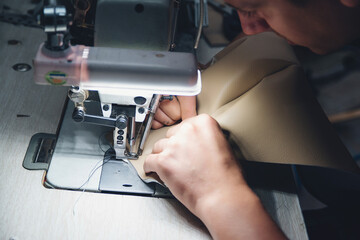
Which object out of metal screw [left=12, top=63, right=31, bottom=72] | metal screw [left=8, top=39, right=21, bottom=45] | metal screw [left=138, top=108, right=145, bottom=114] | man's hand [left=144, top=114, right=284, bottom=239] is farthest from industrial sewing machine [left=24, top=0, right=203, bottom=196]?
metal screw [left=8, top=39, right=21, bottom=45]

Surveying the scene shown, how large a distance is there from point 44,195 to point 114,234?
195mm

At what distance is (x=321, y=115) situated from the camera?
80cm

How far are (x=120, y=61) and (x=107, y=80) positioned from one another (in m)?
0.04

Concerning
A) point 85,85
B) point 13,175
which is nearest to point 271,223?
point 85,85

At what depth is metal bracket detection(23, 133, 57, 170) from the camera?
0.86 m

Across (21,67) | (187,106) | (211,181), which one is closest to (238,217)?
(211,181)

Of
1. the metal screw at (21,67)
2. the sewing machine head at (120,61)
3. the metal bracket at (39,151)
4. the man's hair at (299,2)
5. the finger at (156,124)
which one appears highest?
the man's hair at (299,2)

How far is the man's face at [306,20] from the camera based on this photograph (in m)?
0.69

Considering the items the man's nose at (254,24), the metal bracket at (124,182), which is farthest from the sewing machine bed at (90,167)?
the man's nose at (254,24)

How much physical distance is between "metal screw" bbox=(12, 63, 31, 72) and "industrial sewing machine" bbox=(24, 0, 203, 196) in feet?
0.76

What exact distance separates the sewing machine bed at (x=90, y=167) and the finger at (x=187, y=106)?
0.20 meters

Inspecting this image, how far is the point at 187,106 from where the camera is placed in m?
0.92

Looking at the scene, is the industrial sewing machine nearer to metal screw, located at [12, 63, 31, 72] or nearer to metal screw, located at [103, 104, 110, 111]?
metal screw, located at [103, 104, 110, 111]

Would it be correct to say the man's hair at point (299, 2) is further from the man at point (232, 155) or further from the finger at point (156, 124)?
the finger at point (156, 124)
